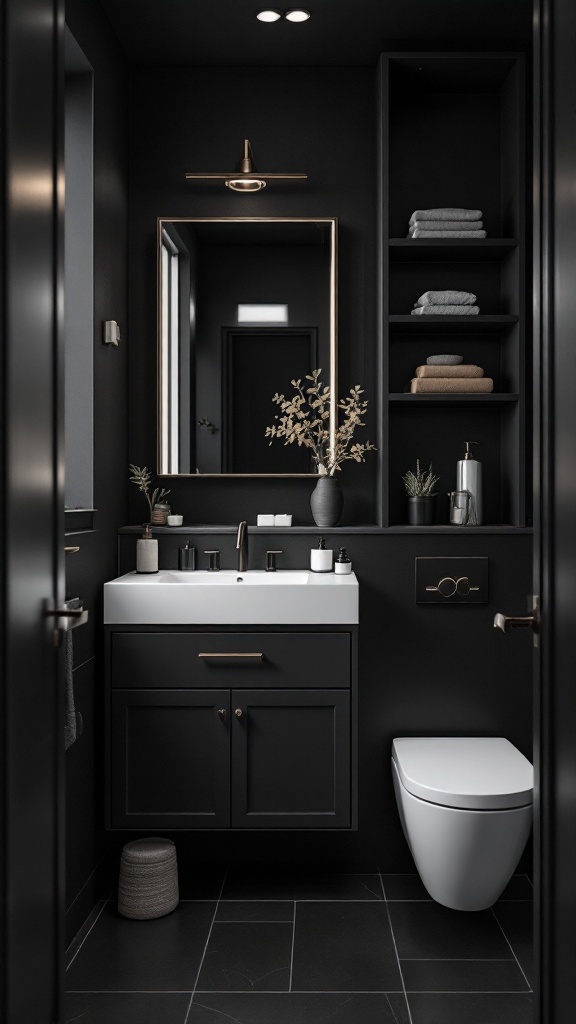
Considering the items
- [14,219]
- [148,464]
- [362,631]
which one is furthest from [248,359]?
[14,219]

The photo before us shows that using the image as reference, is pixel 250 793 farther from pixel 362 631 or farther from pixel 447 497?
pixel 447 497

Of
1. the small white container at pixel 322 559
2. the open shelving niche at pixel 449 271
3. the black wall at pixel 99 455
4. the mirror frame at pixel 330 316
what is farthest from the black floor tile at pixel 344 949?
the mirror frame at pixel 330 316

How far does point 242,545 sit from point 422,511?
0.63 meters

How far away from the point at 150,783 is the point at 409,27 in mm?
2557

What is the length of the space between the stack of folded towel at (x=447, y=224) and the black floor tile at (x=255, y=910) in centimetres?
219

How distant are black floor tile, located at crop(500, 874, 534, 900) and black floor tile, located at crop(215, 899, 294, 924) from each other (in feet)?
2.21

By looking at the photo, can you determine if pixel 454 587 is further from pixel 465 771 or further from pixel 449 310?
pixel 449 310

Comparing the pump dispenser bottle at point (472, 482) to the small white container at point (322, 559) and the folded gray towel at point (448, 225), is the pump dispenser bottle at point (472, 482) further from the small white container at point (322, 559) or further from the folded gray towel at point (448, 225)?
the folded gray towel at point (448, 225)

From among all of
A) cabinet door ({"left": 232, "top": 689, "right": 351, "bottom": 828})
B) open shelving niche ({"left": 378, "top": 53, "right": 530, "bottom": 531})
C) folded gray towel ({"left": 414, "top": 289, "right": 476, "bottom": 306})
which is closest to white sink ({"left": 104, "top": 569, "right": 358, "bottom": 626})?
cabinet door ({"left": 232, "top": 689, "right": 351, "bottom": 828})

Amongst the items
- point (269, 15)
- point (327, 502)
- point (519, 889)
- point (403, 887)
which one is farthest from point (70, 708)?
point (269, 15)

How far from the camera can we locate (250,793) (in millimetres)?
2613

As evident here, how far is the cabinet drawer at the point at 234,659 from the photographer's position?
2.60 meters

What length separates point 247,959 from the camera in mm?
2285

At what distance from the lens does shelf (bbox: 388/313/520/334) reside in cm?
289
